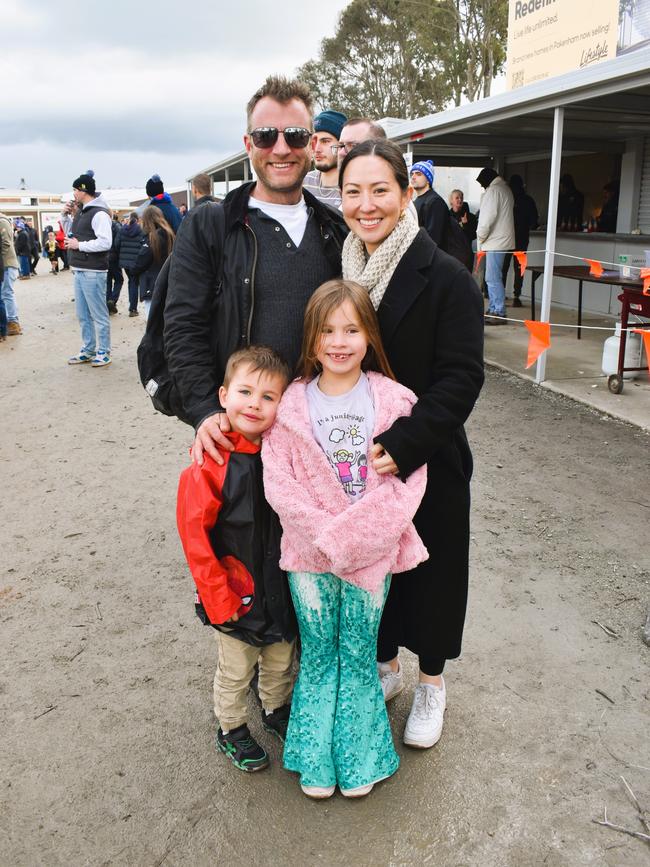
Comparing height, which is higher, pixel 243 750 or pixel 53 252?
pixel 53 252

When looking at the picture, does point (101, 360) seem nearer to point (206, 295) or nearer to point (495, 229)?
point (495, 229)

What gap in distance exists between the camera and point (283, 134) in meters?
2.19

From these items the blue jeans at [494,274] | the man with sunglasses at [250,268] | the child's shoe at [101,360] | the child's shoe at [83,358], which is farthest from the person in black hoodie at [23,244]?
the man with sunglasses at [250,268]

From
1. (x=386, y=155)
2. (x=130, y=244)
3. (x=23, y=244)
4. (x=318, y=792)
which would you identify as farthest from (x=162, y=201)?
(x=23, y=244)

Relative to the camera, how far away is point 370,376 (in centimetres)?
214

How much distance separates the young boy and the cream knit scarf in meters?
0.33

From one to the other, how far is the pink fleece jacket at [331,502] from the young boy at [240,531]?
68mm

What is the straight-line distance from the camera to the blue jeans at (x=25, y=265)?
21.4 m

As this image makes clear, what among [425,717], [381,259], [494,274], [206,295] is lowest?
[425,717]

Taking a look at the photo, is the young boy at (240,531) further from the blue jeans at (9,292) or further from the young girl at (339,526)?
the blue jeans at (9,292)

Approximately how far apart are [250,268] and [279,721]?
1.49m

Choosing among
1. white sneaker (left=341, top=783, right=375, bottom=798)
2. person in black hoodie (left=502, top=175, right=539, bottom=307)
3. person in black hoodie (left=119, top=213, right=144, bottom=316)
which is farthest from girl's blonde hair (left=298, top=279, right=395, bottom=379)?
person in black hoodie (left=119, top=213, right=144, bottom=316)

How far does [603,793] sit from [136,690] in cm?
164

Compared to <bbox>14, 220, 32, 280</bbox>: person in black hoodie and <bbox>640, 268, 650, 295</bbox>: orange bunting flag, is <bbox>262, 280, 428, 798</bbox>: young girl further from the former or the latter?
<bbox>14, 220, 32, 280</bbox>: person in black hoodie
